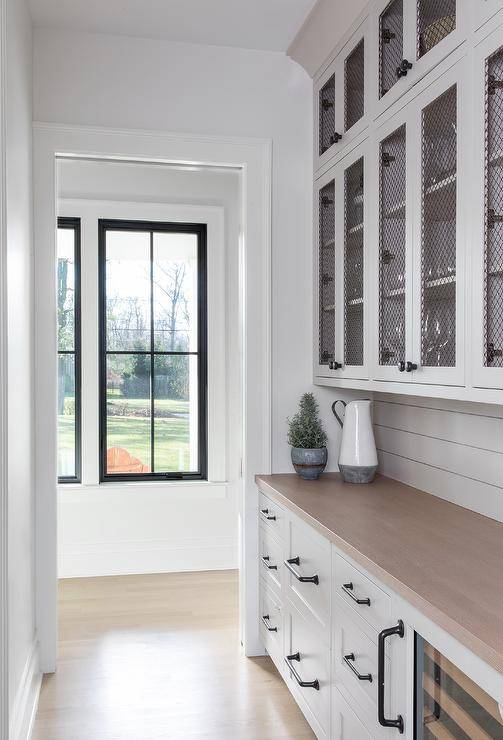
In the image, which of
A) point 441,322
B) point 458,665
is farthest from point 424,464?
point 458,665

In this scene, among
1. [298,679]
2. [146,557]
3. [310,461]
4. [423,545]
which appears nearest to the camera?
[423,545]

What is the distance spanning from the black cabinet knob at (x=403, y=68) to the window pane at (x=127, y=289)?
2.61 meters

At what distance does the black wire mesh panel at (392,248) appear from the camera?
2197 millimetres

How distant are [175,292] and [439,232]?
9.23ft

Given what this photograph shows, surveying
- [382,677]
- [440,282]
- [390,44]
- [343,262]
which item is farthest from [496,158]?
[382,677]

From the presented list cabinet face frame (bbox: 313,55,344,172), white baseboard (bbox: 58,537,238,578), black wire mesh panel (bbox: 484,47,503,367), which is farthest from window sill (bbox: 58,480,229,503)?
black wire mesh panel (bbox: 484,47,503,367)

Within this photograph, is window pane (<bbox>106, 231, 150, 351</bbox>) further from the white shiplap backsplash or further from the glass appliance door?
the glass appliance door

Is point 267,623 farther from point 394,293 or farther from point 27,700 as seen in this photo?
point 394,293

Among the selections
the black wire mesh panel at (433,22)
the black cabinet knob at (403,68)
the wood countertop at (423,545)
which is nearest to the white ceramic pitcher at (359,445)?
the wood countertop at (423,545)

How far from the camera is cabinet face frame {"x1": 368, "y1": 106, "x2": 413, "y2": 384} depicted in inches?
83.4

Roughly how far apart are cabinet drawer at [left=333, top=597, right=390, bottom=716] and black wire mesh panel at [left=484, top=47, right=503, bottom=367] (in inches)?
30.6

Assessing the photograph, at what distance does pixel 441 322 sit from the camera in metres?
1.93

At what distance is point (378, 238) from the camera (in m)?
2.38

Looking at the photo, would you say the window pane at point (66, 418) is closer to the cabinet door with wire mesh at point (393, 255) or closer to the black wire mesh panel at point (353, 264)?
the black wire mesh panel at point (353, 264)
